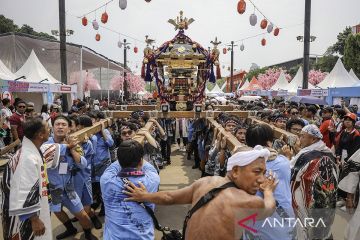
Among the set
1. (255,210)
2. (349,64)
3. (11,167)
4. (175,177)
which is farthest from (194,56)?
(349,64)

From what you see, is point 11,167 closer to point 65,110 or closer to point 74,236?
point 74,236

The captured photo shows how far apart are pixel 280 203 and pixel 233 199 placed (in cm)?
87

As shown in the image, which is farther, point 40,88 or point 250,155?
point 40,88

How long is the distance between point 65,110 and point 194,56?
598cm

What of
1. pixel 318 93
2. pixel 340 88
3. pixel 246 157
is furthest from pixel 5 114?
pixel 340 88

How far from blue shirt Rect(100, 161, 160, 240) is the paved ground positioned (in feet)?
5.73

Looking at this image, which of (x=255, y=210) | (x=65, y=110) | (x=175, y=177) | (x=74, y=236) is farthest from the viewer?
(x=65, y=110)

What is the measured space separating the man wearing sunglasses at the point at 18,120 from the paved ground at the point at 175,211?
11.3ft

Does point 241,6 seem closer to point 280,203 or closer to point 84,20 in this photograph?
point 84,20

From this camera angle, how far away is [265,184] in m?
1.88

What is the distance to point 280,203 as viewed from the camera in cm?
239

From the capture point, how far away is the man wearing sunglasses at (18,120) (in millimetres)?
7430

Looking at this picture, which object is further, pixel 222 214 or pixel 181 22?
pixel 181 22

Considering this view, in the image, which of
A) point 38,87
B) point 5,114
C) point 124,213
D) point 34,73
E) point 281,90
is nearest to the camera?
point 124,213
